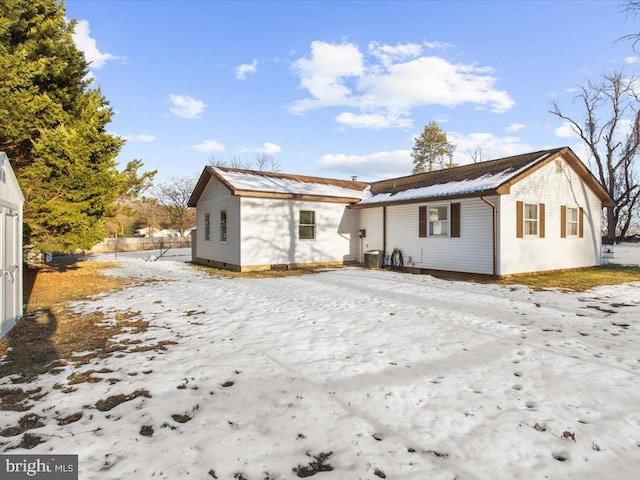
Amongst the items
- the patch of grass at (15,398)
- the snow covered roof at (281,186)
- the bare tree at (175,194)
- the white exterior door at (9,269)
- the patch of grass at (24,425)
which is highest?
the bare tree at (175,194)

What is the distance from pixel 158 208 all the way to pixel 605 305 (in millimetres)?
50467

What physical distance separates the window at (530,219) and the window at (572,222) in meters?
3.00

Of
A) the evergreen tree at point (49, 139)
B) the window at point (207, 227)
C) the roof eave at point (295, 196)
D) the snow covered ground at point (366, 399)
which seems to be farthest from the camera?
the window at point (207, 227)

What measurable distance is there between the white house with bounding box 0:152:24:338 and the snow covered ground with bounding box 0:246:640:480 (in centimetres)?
215

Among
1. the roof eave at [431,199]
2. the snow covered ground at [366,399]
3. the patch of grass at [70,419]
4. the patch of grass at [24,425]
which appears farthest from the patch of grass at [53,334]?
the roof eave at [431,199]

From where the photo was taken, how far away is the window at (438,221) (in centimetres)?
1364

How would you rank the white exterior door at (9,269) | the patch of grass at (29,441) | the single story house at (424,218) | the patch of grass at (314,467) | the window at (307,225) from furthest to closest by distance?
the window at (307,225)
the single story house at (424,218)
the white exterior door at (9,269)
the patch of grass at (29,441)
the patch of grass at (314,467)

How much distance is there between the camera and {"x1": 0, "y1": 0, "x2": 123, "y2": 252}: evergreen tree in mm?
11312

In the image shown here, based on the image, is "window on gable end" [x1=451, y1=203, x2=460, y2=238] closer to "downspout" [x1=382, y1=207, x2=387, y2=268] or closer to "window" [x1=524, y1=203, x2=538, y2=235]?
"window" [x1=524, y1=203, x2=538, y2=235]

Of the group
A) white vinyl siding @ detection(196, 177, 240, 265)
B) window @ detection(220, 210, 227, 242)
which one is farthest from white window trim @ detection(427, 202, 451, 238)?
window @ detection(220, 210, 227, 242)

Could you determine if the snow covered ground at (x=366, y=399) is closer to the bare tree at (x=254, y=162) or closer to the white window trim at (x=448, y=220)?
the white window trim at (x=448, y=220)

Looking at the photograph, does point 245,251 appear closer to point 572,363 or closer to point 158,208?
point 572,363

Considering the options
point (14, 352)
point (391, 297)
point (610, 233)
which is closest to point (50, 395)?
point (14, 352)

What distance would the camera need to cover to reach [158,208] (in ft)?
160
